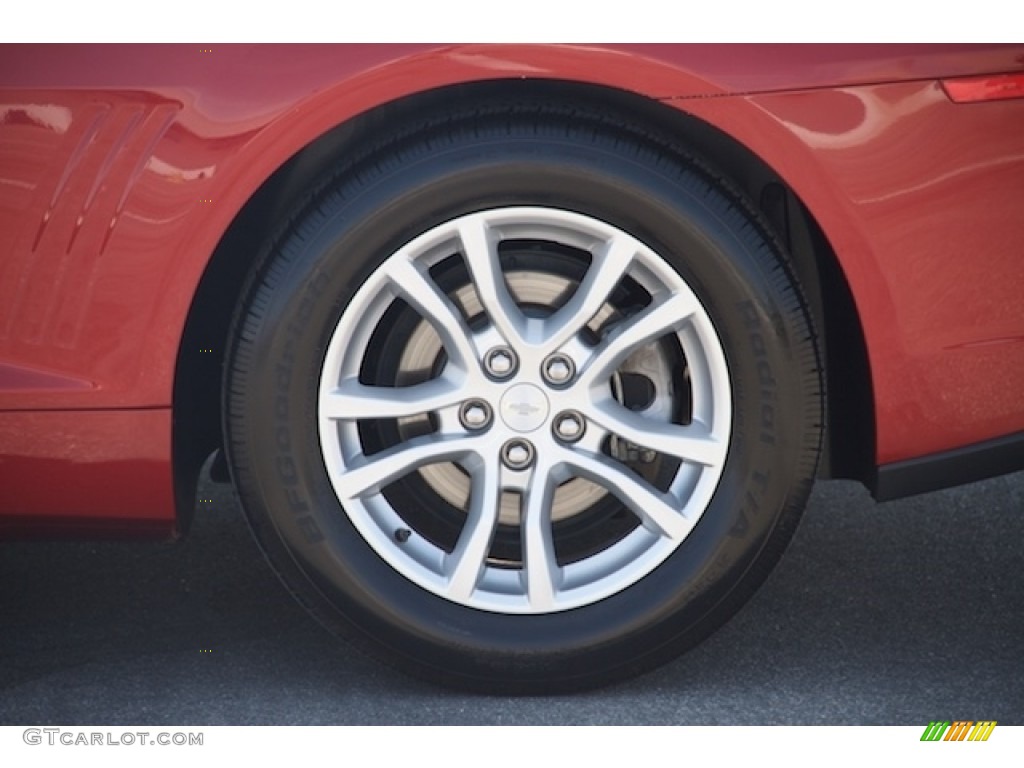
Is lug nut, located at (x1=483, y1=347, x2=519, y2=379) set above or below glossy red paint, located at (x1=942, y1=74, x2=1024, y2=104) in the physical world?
below

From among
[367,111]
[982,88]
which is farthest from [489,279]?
[982,88]

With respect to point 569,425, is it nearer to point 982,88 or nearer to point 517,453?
point 517,453

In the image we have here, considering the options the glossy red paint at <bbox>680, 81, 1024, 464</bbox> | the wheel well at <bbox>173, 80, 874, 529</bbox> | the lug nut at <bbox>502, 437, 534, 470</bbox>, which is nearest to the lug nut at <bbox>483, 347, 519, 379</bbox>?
the lug nut at <bbox>502, 437, 534, 470</bbox>

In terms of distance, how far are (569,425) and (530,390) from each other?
Result: 86 millimetres

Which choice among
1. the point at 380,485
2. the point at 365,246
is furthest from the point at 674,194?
the point at 380,485

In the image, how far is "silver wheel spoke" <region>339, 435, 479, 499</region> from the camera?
2.75 m

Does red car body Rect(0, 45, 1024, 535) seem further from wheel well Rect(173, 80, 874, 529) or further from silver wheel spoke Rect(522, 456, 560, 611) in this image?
silver wheel spoke Rect(522, 456, 560, 611)

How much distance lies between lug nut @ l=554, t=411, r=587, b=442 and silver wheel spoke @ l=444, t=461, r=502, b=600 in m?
0.11

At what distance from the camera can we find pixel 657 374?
2.89 m

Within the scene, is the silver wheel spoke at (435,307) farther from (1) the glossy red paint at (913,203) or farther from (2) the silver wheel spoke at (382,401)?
(1) the glossy red paint at (913,203)

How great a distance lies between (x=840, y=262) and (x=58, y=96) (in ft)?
3.92

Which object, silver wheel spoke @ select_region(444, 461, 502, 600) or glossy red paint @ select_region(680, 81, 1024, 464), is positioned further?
silver wheel spoke @ select_region(444, 461, 502, 600)
